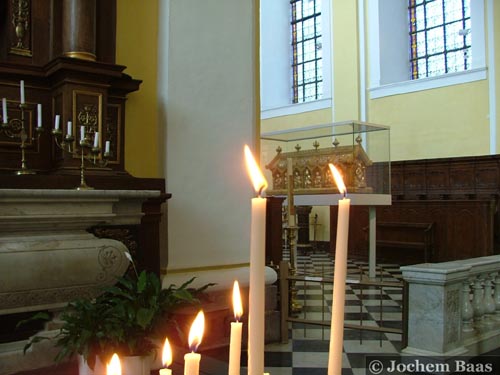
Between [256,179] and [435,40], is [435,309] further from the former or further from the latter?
[435,40]

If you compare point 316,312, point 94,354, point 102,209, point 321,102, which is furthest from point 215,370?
point 321,102

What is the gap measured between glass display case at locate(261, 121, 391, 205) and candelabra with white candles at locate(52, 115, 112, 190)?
4.55 meters

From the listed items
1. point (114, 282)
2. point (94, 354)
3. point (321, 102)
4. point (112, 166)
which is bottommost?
point (94, 354)

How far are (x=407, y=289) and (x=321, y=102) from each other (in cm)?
1136

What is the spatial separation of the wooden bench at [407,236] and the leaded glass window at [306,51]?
5.56 m

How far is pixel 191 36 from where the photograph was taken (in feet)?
13.7

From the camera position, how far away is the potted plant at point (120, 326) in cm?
234

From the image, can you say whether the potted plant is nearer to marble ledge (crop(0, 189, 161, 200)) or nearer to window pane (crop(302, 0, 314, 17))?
marble ledge (crop(0, 189, 161, 200))

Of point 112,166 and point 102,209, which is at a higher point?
point 112,166

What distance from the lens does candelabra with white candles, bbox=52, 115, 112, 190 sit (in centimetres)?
343

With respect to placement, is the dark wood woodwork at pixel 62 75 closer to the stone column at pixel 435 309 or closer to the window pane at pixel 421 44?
the stone column at pixel 435 309

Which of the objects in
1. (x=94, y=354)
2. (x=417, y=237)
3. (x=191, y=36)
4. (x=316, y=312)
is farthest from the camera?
(x=417, y=237)

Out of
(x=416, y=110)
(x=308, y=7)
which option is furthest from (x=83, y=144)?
(x=308, y=7)

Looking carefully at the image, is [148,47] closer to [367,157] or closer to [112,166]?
[112,166]
